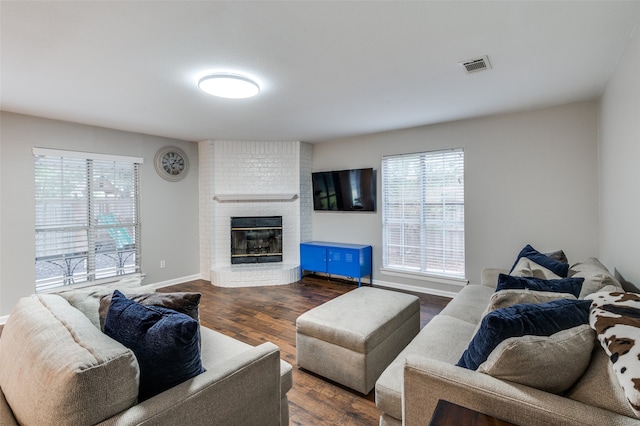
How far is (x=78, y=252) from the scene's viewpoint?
13.4 feet

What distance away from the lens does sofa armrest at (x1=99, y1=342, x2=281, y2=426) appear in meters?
1.03

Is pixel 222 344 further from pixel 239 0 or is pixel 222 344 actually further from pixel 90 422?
pixel 239 0

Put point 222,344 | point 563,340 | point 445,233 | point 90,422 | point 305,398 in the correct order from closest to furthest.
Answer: point 90,422 → point 563,340 → point 222,344 → point 305,398 → point 445,233

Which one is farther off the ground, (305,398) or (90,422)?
(90,422)

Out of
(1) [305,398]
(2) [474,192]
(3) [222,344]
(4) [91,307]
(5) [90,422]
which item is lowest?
(1) [305,398]

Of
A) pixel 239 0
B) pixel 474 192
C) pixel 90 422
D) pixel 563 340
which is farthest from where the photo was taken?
pixel 474 192

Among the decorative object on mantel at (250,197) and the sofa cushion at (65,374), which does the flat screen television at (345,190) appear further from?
the sofa cushion at (65,374)

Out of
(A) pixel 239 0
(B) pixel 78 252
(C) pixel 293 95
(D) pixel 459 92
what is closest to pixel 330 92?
(C) pixel 293 95

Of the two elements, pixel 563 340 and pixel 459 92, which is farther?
pixel 459 92

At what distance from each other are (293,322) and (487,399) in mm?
2497

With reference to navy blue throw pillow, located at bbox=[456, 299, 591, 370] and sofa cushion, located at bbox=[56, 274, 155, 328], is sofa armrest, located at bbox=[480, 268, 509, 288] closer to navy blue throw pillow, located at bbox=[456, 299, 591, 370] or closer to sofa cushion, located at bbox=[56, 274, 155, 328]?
navy blue throw pillow, located at bbox=[456, 299, 591, 370]

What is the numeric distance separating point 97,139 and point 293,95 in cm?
307

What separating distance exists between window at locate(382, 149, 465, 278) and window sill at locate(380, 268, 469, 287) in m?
0.05

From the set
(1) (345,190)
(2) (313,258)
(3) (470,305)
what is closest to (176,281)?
(2) (313,258)
